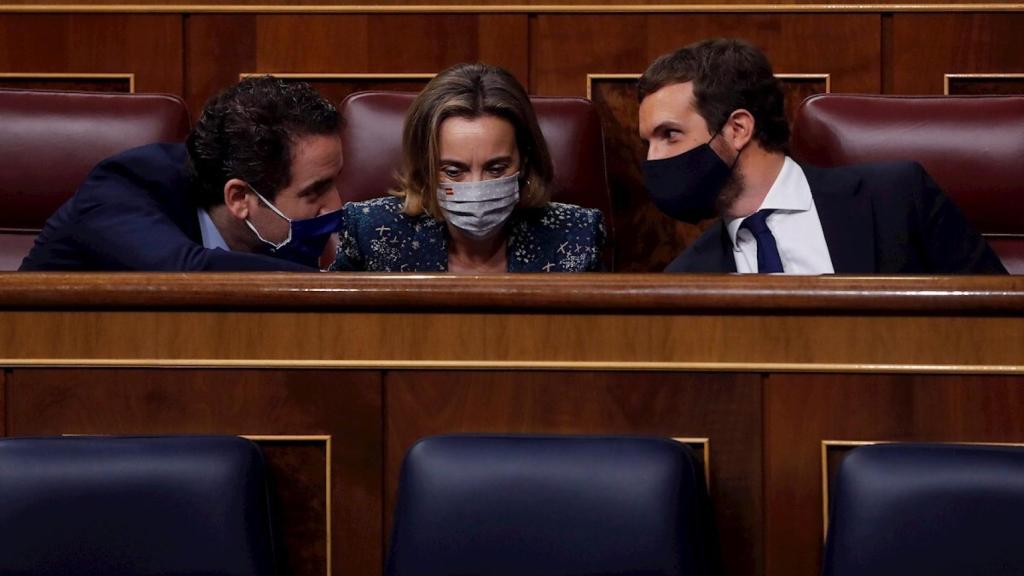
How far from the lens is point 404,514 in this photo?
465mm

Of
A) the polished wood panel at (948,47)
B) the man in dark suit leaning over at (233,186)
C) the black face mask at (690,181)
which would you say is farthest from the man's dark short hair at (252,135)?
the polished wood panel at (948,47)

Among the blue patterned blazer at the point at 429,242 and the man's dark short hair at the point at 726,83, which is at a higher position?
the man's dark short hair at the point at 726,83

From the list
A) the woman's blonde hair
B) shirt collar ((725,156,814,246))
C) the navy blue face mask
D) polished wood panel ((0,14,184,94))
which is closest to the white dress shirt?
shirt collar ((725,156,814,246))

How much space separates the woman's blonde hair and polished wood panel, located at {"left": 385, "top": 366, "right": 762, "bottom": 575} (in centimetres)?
23

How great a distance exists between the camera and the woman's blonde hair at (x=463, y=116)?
2.33 feet

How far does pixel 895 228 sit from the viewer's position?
0.70 metres

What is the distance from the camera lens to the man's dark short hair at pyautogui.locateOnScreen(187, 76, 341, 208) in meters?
0.71

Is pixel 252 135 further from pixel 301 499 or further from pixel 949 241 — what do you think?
pixel 949 241

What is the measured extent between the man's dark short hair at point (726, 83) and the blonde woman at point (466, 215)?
94mm

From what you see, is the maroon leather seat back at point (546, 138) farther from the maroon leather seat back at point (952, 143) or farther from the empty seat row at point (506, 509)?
the empty seat row at point (506, 509)

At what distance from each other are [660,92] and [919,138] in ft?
0.52

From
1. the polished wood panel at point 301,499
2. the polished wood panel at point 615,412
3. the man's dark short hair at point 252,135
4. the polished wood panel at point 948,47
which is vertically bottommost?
the polished wood panel at point 301,499

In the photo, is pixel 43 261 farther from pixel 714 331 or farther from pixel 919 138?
pixel 919 138

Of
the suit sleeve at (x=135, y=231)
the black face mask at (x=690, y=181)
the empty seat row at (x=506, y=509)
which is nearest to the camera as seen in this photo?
the empty seat row at (x=506, y=509)
